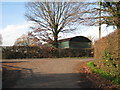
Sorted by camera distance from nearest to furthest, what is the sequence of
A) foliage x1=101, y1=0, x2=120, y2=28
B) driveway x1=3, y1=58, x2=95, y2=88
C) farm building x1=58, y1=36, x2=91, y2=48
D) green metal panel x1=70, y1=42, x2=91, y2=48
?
driveway x1=3, y1=58, x2=95, y2=88
foliage x1=101, y1=0, x2=120, y2=28
farm building x1=58, y1=36, x2=91, y2=48
green metal panel x1=70, y1=42, x2=91, y2=48

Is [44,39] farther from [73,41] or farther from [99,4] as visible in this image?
[99,4]

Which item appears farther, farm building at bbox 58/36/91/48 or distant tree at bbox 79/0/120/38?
farm building at bbox 58/36/91/48

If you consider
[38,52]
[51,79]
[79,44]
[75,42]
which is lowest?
[51,79]

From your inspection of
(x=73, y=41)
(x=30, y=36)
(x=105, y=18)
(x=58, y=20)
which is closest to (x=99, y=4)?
(x=105, y=18)

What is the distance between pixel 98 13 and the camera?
468 inches

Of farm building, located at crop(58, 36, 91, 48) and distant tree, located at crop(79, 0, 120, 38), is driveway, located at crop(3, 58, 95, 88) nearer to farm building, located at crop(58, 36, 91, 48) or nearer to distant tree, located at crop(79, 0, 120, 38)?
distant tree, located at crop(79, 0, 120, 38)

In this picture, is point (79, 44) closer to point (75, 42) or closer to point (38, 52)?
point (75, 42)

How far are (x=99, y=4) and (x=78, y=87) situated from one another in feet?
27.3

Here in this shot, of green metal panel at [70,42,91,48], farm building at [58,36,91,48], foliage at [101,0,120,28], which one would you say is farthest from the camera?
→ green metal panel at [70,42,91,48]

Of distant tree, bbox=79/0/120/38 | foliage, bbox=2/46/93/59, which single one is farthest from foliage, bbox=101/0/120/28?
foliage, bbox=2/46/93/59

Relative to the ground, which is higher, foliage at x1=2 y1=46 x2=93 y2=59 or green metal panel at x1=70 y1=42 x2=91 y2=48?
green metal panel at x1=70 y1=42 x2=91 y2=48

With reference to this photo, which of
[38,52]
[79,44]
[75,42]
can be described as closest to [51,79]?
[38,52]

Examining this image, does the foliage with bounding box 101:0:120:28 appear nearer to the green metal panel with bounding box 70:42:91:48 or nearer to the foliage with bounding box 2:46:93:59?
the foliage with bounding box 2:46:93:59

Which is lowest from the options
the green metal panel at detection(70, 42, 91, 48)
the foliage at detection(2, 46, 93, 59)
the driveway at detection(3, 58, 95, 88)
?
the driveway at detection(3, 58, 95, 88)
